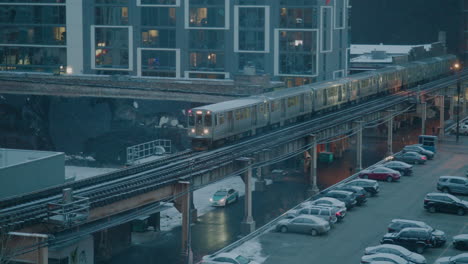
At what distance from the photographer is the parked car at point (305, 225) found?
1585 inches

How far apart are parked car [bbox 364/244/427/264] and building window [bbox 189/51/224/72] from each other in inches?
2074

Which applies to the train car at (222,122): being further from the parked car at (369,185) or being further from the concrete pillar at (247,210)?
the parked car at (369,185)

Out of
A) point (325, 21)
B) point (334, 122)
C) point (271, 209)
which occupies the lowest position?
point (271, 209)

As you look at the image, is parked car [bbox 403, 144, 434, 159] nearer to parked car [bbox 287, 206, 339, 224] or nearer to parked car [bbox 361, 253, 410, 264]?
parked car [bbox 287, 206, 339, 224]

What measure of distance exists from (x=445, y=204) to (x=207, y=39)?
151 ft

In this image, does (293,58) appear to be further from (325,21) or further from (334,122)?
(334,122)

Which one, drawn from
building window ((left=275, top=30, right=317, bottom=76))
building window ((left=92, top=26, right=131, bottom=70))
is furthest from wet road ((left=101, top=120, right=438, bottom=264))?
building window ((left=92, top=26, right=131, bottom=70))

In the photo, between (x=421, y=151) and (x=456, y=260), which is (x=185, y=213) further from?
(x=421, y=151)

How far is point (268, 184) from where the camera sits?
58.7 metres

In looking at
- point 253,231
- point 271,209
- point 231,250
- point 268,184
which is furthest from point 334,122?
point 231,250

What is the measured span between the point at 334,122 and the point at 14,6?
46.0 metres

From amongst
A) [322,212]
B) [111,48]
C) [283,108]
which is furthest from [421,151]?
[111,48]

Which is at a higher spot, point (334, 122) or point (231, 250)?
point (334, 122)

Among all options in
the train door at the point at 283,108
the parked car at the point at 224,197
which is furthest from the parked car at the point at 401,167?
the parked car at the point at 224,197
